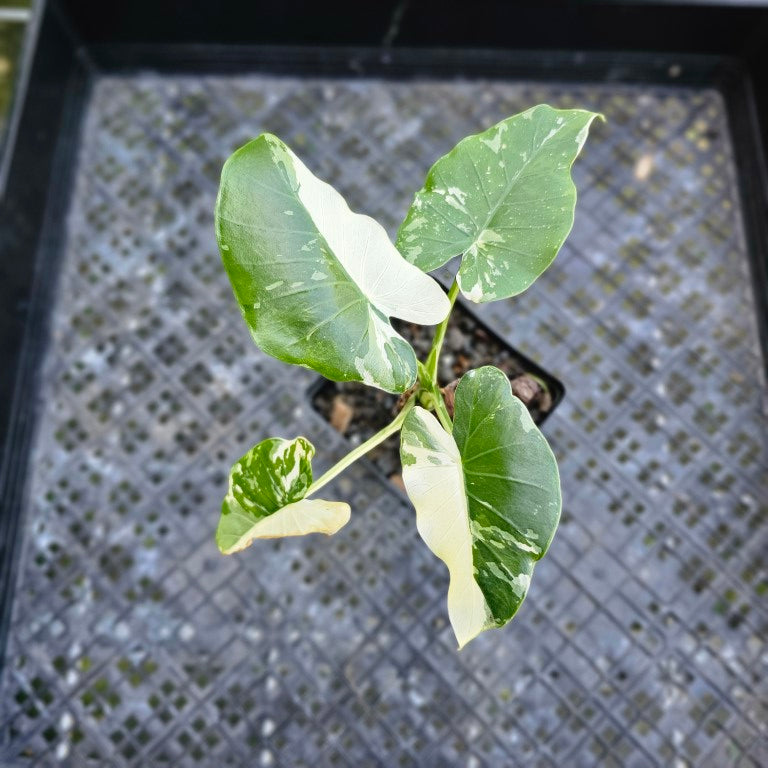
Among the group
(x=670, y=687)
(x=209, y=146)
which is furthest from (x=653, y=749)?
(x=209, y=146)

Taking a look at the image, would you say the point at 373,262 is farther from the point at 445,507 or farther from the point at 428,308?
the point at 445,507

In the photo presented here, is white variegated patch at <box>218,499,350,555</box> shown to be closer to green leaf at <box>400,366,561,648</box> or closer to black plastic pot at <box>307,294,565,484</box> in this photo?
green leaf at <box>400,366,561,648</box>

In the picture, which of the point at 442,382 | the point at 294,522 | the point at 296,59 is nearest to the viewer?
the point at 294,522

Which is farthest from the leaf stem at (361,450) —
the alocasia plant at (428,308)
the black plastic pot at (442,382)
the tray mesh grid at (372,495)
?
the tray mesh grid at (372,495)

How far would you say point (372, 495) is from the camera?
0.83 metres

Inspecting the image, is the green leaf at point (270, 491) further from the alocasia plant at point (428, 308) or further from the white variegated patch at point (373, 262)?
the white variegated patch at point (373, 262)

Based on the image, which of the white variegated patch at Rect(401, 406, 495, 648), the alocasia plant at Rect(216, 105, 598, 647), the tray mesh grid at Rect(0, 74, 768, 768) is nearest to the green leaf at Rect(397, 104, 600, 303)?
the alocasia plant at Rect(216, 105, 598, 647)

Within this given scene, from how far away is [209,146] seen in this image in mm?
951

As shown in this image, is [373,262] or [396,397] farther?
[396,397]

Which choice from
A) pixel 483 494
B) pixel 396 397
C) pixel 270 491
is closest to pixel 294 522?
pixel 270 491

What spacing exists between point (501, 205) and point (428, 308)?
109mm

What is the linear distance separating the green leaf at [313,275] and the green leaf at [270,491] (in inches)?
2.6

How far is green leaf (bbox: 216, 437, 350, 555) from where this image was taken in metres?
0.53

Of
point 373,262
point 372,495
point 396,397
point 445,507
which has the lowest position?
point 372,495
